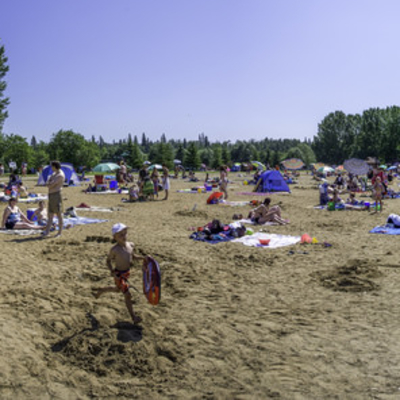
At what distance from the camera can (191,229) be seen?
12031 mm

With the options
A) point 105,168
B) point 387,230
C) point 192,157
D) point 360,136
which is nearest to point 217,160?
point 192,157

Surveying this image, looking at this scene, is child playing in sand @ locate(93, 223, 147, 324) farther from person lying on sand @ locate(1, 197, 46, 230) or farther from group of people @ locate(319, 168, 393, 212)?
group of people @ locate(319, 168, 393, 212)

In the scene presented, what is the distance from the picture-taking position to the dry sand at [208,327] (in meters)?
3.96

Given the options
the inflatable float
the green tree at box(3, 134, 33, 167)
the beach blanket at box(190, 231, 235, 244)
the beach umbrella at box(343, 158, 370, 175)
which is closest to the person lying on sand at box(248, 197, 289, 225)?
the beach blanket at box(190, 231, 235, 244)

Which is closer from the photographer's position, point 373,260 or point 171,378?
point 171,378

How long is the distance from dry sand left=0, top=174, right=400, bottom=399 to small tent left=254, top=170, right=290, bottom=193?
53.2 feet

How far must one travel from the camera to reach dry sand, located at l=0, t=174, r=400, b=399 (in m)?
3.96

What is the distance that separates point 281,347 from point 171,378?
1.37 m

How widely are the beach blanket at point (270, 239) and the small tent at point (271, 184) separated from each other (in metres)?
14.6

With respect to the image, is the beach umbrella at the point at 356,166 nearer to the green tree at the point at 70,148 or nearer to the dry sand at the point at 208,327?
the dry sand at the point at 208,327

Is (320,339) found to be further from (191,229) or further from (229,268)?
(191,229)

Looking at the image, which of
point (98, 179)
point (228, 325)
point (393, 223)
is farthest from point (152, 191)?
point (228, 325)

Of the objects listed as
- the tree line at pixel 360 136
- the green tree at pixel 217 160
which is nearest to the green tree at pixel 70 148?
the green tree at pixel 217 160

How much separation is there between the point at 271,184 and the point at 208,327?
69.0 ft
